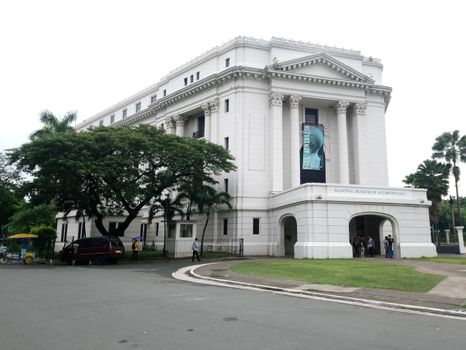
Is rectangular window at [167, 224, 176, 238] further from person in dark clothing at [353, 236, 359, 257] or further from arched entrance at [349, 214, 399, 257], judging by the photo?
arched entrance at [349, 214, 399, 257]

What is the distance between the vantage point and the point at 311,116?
45.6 m

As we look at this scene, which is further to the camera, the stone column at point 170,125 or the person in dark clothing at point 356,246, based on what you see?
the stone column at point 170,125

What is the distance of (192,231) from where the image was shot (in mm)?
34375

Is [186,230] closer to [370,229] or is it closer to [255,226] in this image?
[255,226]

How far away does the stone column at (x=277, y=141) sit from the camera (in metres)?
40.2

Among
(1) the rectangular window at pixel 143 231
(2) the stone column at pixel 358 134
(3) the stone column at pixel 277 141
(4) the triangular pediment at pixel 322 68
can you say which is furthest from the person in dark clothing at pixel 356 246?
(1) the rectangular window at pixel 143 231

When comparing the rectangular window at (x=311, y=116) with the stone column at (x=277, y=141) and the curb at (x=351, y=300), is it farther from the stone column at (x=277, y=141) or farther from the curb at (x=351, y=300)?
the curb at (x=351, y=300)

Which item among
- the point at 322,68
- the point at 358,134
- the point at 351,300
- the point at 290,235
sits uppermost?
the point at 322,68

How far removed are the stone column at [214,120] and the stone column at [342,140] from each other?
13.0 meters

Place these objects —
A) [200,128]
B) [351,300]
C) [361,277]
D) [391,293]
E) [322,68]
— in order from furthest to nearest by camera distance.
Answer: [200,128] → [322,68] → [361,277] → [391,293] → [351,300]

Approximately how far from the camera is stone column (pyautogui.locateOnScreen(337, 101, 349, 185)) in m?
42.8

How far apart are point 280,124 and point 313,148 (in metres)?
4.81

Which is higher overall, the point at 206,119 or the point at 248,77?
the point at 248,77

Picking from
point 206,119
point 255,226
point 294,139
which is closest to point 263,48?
point 206,119
